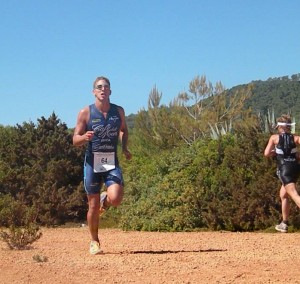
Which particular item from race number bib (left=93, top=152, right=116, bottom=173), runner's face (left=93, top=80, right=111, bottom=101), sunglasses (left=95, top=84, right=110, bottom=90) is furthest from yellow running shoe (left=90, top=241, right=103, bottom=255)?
sunglasses (left=95, top=84, right=110, bottom=90)

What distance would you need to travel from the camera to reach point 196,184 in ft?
40.2

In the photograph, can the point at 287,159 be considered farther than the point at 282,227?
No

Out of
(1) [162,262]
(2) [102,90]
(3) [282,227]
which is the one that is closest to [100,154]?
(2) [102,90]

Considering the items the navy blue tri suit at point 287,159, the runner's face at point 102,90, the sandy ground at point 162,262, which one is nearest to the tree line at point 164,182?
the navy blue tri suit at point 287,159

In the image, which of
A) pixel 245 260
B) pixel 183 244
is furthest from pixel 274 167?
pixel 245 260

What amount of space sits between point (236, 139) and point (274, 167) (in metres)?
1.68

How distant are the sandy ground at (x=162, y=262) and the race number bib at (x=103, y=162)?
1046 millimetres

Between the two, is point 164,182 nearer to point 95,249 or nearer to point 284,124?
point 284,124

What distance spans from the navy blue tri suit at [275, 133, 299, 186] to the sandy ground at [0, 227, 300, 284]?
40.8 inches

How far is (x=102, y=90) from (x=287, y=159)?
11.6 ft

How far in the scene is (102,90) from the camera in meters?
7.80

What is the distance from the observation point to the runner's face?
7785 millimetres

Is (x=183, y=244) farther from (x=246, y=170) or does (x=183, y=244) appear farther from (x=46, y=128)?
(x=46, y=128)

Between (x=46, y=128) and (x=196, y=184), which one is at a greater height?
(x=46, y=128)
